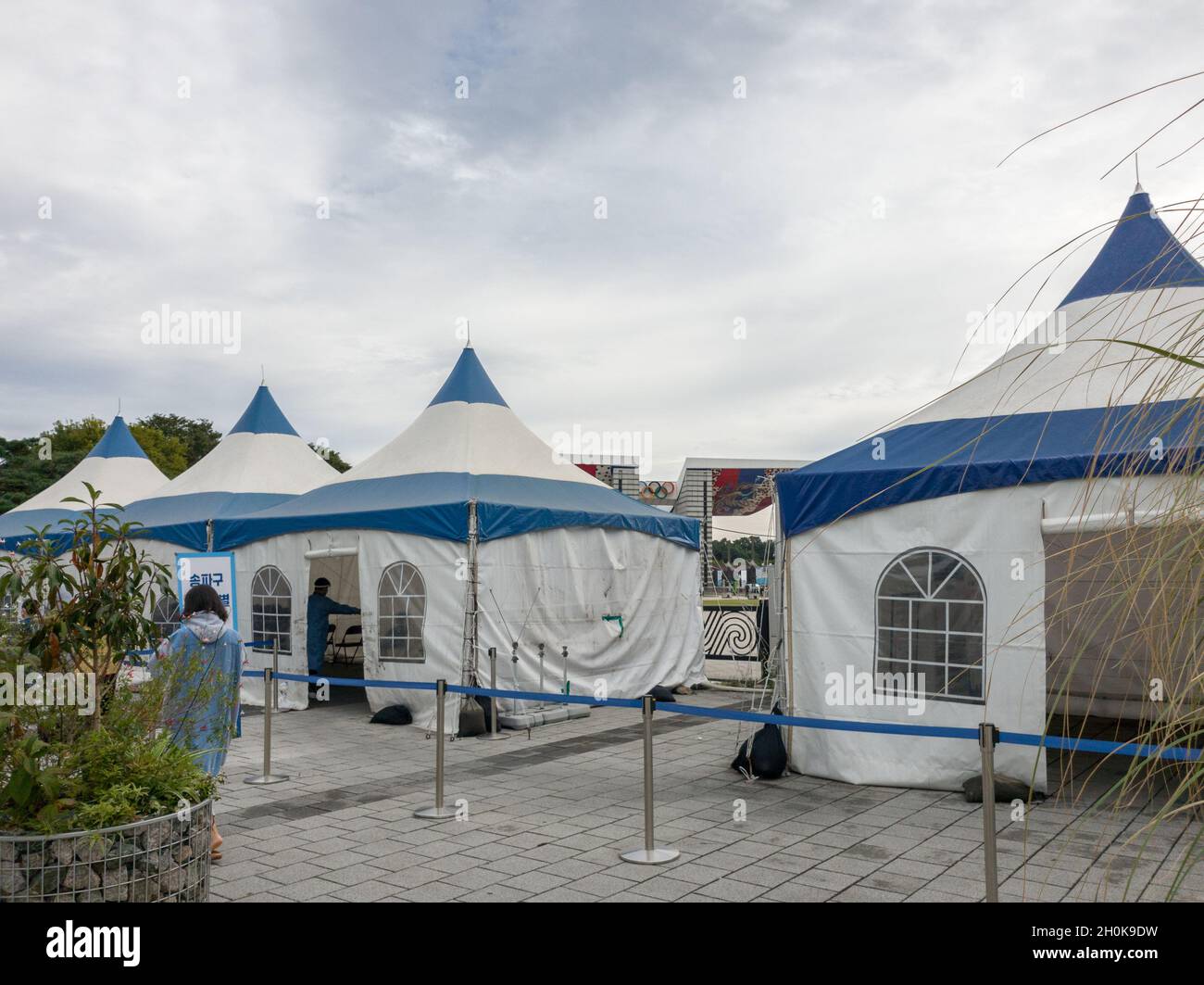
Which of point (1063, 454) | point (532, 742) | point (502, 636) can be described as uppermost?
point (1063, 454)

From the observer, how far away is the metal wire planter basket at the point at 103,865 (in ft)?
11.4

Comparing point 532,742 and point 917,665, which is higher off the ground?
point 917,665

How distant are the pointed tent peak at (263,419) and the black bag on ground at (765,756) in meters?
10.7

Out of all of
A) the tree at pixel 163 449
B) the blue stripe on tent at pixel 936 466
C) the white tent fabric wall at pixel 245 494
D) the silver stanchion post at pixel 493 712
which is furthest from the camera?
the tree at pixel 163 449

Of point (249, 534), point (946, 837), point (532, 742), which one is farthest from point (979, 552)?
point (249, 534)

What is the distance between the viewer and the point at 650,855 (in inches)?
211

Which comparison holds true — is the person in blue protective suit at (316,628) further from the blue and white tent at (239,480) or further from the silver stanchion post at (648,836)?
the silver stanchion post at (648,836)

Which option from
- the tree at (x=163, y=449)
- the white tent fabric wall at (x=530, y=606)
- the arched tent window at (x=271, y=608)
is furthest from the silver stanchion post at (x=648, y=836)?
the tree at (x=163, y=449)

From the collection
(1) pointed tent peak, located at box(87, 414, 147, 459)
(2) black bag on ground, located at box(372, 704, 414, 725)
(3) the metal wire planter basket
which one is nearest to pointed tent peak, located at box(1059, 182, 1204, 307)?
(3) the metal wire planter basket

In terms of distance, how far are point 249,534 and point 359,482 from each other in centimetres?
160

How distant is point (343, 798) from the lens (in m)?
6.91

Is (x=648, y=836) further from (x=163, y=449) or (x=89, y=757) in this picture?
(x=163, y=449)
